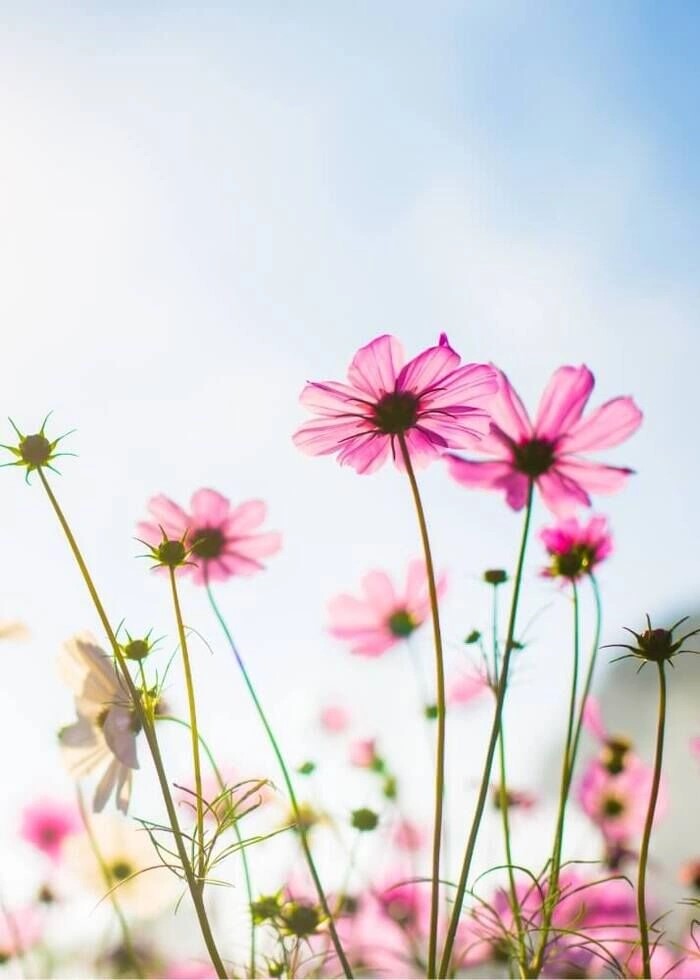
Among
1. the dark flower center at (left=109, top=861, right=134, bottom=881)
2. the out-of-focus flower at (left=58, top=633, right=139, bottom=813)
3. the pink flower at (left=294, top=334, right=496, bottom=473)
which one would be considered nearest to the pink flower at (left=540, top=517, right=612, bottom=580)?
the pink flower at (left=294, top=334, right=496, bottom=473)

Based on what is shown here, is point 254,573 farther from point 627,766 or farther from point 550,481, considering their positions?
point 627,766

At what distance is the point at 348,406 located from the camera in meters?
0.70

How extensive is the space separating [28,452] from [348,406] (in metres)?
0.25

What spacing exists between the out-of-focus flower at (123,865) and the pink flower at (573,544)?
21.0 inches

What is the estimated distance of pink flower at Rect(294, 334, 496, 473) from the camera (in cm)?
65

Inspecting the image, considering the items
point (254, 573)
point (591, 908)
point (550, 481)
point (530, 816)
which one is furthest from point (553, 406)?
point (530, 816)

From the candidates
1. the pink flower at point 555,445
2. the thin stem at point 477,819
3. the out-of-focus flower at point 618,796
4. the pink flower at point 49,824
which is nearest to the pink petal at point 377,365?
the pink flower at point 555,445

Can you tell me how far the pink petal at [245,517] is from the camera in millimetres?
929

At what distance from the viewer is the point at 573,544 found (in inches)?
32.6

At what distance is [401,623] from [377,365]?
510 millimetres

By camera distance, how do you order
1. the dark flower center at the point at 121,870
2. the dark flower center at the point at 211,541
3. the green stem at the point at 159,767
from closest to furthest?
1. the green stem at the point at 159,767
2. the dark flower center at the point at 211,541
3. the dark flower center at the point at 121,870

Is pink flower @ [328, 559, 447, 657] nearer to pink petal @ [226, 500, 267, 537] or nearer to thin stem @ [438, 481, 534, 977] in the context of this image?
pink petal @ [226, 500, 267, 537]

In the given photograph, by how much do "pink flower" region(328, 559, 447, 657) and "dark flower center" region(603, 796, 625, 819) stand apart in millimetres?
366

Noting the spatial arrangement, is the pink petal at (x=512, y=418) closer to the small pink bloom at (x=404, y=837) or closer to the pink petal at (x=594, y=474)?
the pink petal at (x=594, y=474)
